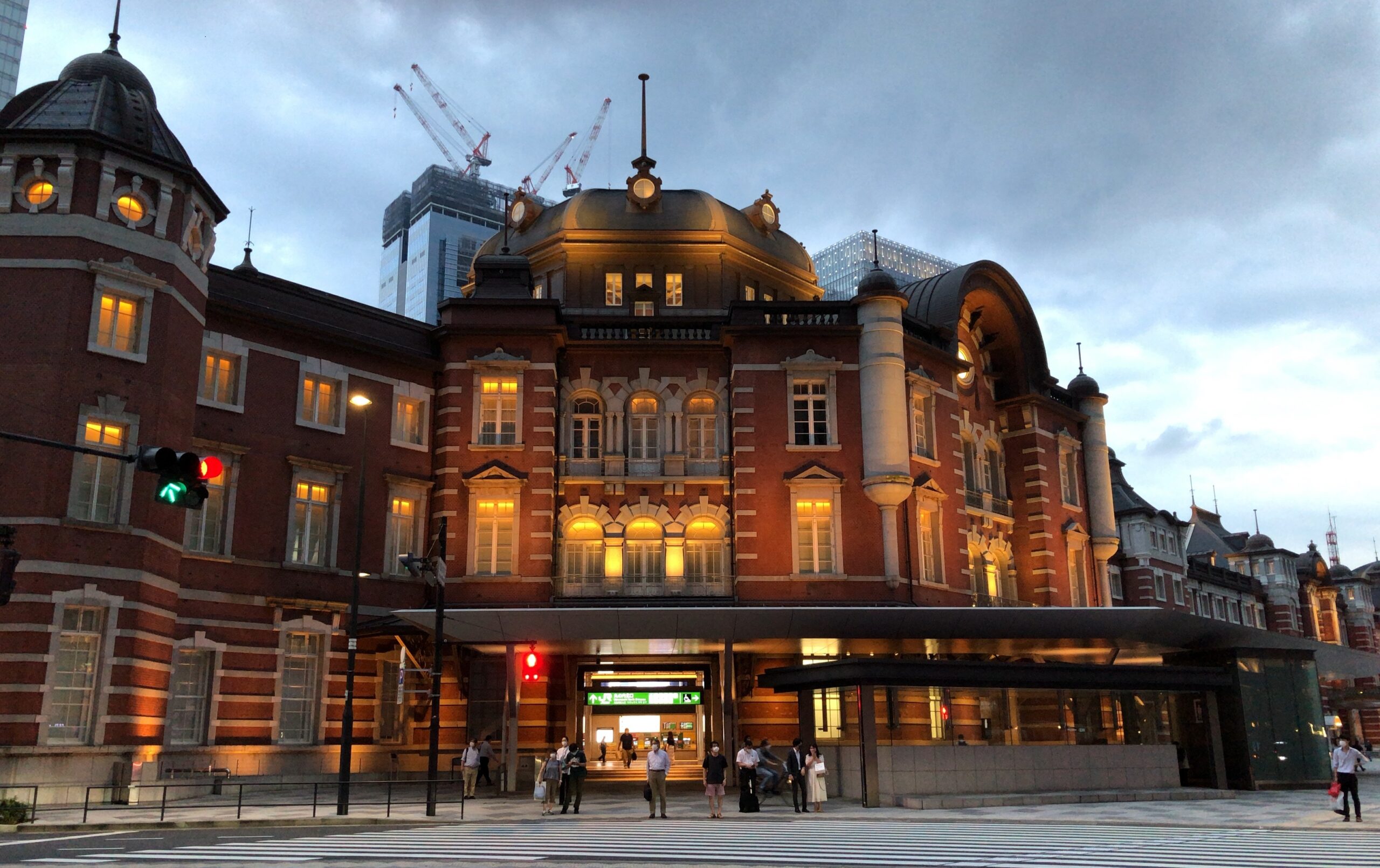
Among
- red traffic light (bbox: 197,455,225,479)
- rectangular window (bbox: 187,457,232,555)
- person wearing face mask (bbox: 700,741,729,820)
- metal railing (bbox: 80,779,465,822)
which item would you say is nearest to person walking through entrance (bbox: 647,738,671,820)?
person wearing face mask (bbox: 700,741,729,820)

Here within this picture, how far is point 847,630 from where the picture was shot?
104 feet

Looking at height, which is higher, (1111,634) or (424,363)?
(424,363)

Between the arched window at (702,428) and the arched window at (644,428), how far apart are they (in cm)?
100

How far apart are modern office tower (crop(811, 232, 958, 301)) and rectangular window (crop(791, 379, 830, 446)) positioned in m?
128

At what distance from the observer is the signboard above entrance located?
119 feet

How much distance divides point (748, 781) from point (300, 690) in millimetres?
14470

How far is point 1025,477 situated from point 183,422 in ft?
98.4

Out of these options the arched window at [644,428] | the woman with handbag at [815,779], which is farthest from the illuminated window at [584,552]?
the woman with handbag at [815,779]

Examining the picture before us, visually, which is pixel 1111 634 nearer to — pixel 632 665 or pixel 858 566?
pixel 858 566

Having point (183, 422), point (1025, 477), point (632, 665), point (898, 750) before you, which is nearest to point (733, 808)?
point (898, 750)

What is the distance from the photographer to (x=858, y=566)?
36.1 m

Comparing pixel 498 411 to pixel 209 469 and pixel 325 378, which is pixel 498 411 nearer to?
pixel 325 378

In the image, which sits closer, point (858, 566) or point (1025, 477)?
point (858, 566)

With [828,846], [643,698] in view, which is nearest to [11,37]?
[643,698]
